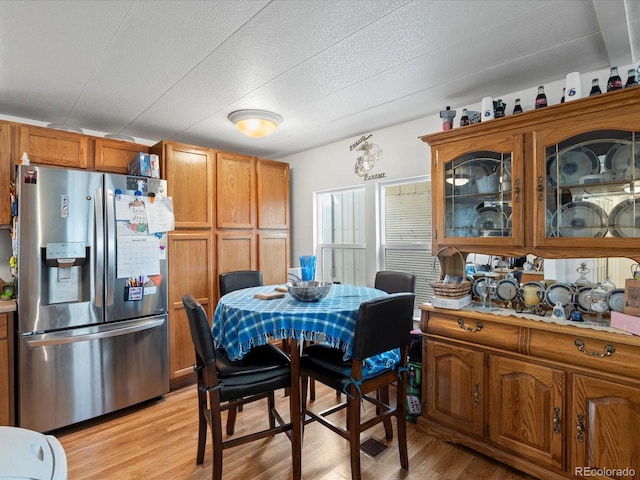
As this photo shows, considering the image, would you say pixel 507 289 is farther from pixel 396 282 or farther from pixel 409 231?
pixel 409 231

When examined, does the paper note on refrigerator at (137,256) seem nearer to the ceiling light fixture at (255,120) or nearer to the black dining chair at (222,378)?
the black dining chair at (222,378)

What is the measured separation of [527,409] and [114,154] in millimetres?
3561

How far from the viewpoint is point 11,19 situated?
1.59m

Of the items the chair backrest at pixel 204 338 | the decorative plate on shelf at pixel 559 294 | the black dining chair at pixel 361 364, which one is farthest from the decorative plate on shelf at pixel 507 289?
the chair backrest at pixel 204 338

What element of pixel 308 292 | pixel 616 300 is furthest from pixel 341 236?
pixel 616 300

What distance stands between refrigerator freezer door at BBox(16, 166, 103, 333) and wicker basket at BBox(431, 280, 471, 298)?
2.43 metres

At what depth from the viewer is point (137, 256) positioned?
2.69 m

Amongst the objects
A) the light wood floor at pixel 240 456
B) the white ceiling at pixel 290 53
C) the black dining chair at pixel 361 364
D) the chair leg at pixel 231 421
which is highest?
the white ceiling at pixel 290 53

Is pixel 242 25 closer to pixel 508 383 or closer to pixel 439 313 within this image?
pixel 439 313

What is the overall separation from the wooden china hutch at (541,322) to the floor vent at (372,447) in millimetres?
372

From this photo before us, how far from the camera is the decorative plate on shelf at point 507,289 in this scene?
224 cm

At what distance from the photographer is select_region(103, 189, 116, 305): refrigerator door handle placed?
100 inches

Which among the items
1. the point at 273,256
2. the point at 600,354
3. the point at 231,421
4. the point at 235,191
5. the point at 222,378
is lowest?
the point at 231,421

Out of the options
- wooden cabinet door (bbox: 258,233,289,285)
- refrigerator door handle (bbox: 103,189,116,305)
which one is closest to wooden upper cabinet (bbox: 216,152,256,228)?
wooden cabinet door (bbox: 258,233,289,285)
